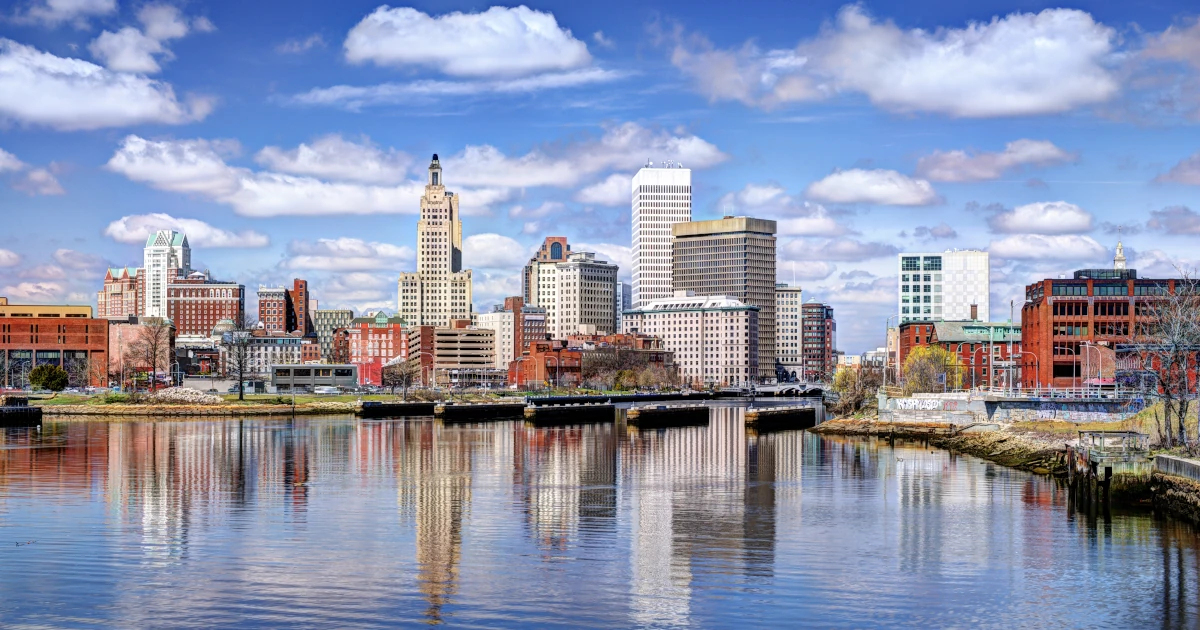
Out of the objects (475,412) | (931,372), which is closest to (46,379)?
(475,412)

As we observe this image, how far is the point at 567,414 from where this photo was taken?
156625 millimetres

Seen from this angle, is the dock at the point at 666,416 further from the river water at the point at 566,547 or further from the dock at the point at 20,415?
the river water at the point at 566,547

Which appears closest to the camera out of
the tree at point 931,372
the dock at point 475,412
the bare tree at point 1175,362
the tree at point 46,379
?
the bare tree at point 1175,362

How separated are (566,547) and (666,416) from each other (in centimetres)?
11230

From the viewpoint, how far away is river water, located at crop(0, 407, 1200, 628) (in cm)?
3497

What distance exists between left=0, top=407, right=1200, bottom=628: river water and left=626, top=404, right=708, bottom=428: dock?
64413mm

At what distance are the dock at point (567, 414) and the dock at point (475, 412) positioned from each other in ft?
23.0

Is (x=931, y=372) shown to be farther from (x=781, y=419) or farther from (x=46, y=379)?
(x=46, y=379)

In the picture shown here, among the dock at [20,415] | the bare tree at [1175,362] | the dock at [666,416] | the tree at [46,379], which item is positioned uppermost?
the bare tree at [1175,362]

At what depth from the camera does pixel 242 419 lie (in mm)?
145625

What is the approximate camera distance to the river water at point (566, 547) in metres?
35.0

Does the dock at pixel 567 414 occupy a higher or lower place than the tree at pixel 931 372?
lower

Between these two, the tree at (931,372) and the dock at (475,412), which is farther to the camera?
the tree at (931,372)

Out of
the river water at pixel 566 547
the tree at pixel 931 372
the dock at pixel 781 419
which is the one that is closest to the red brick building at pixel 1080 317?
the tree at pixel 931 372
